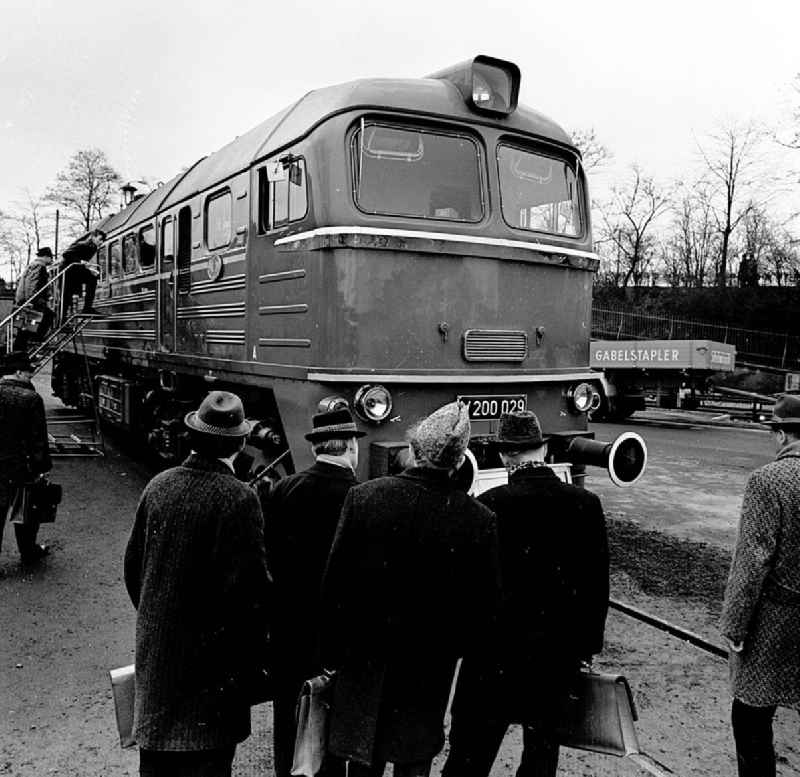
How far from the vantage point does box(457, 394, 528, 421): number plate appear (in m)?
6.45

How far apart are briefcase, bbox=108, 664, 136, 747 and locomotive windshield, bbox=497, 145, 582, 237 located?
15.6ft

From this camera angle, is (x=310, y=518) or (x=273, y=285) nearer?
(x=310, y=518)

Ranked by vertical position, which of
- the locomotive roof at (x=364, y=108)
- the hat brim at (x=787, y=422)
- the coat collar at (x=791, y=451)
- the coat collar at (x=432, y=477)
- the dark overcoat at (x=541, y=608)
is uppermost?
the locomotive roof at (x=364, y=108)

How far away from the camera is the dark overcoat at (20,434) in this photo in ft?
21.5

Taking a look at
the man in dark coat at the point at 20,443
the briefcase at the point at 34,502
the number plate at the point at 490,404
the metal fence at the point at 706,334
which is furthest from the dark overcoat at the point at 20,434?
the metal fence at the point at 706,334

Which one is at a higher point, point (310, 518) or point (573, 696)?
point (310, 518)

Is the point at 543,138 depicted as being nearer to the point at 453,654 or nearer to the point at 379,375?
the point at 379,375

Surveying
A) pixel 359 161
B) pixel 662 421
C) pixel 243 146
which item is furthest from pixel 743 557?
pixel 662 421

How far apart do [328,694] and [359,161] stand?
4293 mm

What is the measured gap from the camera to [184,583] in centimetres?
285

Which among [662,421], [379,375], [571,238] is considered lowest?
[662,421]

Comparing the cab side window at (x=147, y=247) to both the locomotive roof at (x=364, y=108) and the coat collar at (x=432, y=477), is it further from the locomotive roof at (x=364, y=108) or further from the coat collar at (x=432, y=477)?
the coat collar at (x=432, y=477)

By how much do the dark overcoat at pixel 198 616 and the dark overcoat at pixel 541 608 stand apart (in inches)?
34.6

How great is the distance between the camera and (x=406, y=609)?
9.21 feet
